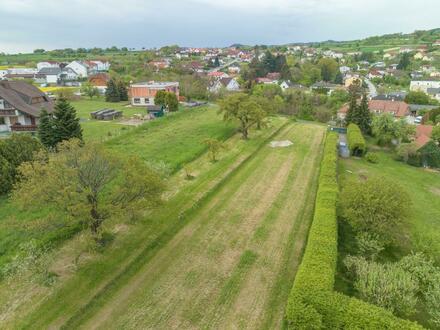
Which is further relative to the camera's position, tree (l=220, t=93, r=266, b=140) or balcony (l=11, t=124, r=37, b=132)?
balcony (l=11, t=124, r=37, b=132)

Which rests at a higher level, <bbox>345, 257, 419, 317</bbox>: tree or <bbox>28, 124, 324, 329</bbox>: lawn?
<bbox>345, 257, 419, 317</bbox>: tree

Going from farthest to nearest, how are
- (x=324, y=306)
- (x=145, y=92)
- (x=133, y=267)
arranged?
(x=145, y=92), (x=133, y=267), (x=324, y=306)

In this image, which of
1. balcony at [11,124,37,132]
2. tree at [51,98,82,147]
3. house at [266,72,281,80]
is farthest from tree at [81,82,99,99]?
house at [266,72,281,80]

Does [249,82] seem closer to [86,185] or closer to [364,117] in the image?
[364,117]

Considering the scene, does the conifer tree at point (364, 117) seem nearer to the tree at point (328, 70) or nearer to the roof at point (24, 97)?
the roof at point (24, 97)

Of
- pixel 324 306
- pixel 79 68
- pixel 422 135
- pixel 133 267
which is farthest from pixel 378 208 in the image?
pixel 79 68

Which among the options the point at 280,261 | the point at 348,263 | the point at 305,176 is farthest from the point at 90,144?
the point at 305,176

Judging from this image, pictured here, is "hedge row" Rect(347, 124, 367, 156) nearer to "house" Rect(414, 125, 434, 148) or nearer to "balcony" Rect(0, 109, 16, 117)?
"house" Rect(414, 125, 434, 148)
